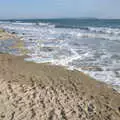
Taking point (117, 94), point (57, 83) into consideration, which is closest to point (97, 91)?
point (117, 94)

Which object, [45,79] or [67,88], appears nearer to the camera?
[67,88]

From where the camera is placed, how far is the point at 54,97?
20.2ft

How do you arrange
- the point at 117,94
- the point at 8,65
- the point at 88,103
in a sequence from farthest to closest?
the point at 8,65 < the point at 117,94 < the point at 88,103

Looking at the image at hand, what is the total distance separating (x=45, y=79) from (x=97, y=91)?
61.1 inches

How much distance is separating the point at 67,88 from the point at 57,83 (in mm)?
517

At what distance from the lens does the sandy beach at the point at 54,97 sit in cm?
525

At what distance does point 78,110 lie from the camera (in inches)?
215

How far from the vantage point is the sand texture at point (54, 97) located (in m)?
5.25

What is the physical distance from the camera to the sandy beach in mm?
5250

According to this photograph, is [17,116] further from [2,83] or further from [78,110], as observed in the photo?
[2,83]

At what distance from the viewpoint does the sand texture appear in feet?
17.2

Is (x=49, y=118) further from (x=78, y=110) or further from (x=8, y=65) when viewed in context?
(x=8, y=65)

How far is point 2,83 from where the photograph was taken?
6992mm

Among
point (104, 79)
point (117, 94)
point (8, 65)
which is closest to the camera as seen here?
point (117, 94)
